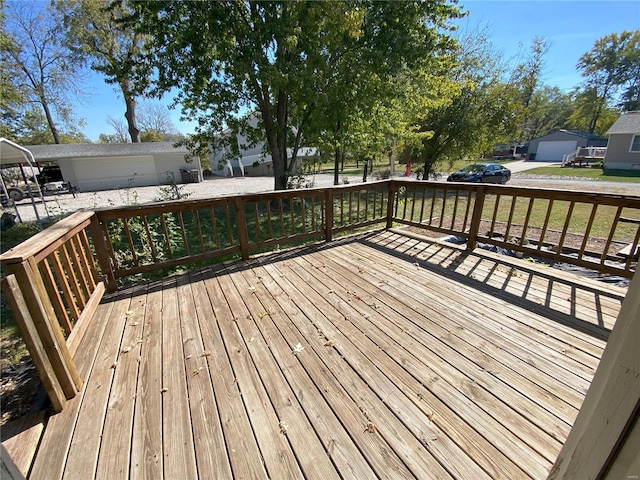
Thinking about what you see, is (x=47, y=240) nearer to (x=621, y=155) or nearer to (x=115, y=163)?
(x=115, y=163)

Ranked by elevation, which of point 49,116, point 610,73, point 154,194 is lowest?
point 154,194

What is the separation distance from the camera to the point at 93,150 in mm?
18047

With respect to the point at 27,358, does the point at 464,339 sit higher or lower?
higher

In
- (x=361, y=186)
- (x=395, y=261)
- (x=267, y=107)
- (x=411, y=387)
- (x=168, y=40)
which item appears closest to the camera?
(x=411, y=387)

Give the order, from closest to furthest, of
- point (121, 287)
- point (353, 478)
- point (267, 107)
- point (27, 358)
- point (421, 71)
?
point (353, 478) → point (27, 358) → point (121, 287) → point (421, 71) → point (267, 107)

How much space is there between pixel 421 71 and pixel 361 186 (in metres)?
4.91

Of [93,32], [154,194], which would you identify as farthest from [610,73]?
[93,32]

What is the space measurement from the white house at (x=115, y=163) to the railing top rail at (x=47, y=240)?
15.9 meters

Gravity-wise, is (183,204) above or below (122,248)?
above

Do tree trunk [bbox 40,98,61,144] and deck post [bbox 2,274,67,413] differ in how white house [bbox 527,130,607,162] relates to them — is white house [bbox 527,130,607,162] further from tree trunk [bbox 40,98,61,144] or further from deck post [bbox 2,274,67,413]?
tree trunk [bbox 40,98,61,144]

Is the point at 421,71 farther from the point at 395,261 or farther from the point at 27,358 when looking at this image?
Answer: the point at 27,358

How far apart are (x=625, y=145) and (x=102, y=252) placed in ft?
92.3

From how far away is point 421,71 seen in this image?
7309 mm

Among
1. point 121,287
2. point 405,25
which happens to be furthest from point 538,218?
point 121,287
